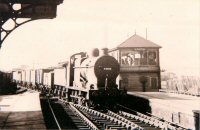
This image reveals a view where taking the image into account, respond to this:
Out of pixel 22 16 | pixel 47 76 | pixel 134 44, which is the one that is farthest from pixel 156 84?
pixel 22 16

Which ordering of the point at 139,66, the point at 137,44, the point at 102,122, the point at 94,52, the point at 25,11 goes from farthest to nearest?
the point at 137,44
the point at 139,66
the point at 94,52
the point at 102,122
the point at 25,11

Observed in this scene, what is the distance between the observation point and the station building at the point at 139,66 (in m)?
27.5

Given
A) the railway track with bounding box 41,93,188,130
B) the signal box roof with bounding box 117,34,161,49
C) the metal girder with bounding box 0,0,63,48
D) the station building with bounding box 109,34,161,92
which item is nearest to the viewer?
the metal girder with bounding box 0,0,63,48

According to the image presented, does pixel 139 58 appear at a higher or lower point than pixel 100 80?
higher

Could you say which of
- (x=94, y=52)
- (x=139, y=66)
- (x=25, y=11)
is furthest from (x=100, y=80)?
(x=139, y=66)

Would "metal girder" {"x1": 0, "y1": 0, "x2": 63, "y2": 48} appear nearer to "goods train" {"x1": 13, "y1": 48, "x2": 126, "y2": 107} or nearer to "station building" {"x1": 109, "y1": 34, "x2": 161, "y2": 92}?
"goods train" {"x1": 13, "y1": 48, "x2": 126, "y2": 107}

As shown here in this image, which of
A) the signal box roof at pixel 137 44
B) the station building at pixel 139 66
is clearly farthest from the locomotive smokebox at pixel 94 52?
the signal box roof at pixel 137 44

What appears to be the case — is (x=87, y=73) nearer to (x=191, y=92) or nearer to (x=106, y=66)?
Result: (x=106, y=66)

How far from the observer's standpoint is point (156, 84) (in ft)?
89.8

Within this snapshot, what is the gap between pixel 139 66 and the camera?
91.4 feet

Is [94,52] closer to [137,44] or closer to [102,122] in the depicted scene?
[102,122]

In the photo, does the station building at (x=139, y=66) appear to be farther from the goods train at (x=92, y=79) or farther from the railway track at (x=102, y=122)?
the railway track at (x=102, y=122)

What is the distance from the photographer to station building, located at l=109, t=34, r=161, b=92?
1081 inches

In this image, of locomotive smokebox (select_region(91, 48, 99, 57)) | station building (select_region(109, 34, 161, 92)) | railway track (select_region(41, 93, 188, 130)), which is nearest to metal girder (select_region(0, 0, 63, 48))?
railway track (select_region(41, 93, 188, 130))
